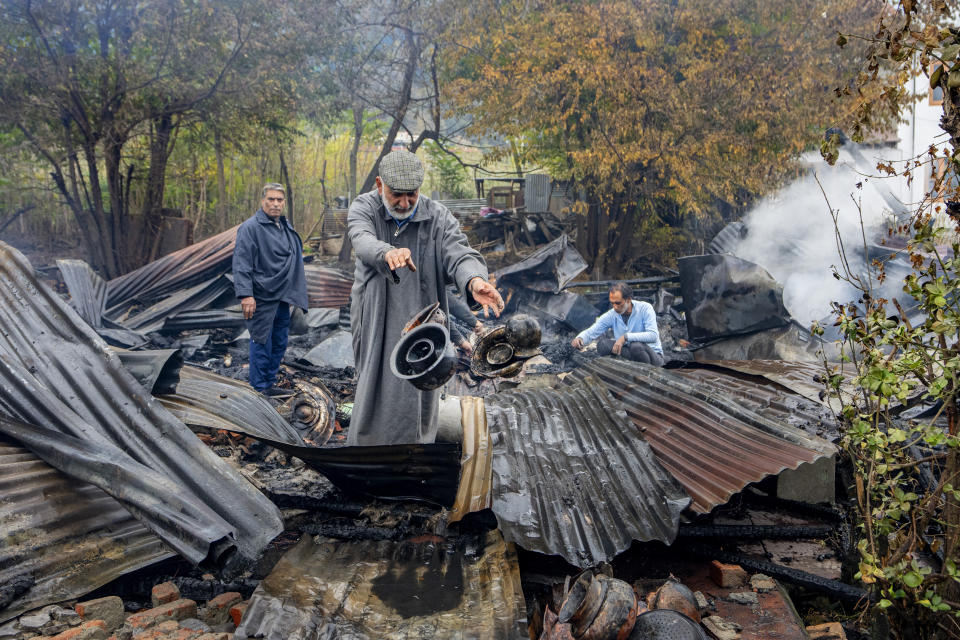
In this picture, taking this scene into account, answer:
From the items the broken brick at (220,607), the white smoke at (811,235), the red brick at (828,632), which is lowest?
the red brick at (828,632)

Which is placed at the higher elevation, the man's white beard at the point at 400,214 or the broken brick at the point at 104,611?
the man's white beard at the point at 400,214

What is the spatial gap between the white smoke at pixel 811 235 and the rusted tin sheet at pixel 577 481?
7.40 metres

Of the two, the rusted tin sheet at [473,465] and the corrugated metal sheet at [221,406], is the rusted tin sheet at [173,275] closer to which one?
the corrugated metal sheet at [221,406]

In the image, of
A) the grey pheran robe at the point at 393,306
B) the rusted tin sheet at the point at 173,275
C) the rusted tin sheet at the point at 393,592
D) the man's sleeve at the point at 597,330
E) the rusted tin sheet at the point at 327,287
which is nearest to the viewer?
the rusted tin sheet at the point at 393,592

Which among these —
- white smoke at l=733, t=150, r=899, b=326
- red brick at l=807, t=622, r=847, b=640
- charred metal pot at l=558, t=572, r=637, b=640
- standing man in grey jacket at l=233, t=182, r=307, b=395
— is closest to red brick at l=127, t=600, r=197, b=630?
charred metal pot at l=558, t=572, r=637, b=640

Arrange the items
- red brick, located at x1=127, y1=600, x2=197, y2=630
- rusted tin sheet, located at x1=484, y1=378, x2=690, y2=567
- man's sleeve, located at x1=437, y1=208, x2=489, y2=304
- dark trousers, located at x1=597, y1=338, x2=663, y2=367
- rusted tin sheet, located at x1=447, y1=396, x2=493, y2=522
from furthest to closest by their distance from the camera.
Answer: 1. dark trousers, located at x1=597, y1=338, x2=663, y2=367
2. man's sleeve, located at x1=437, y1=208, x2=489, y2=304
3. rusted tin sheet, located at x1=447, y1=396, x2=493, y2=522
4. rusted tin sheet, located at x1=484, y1=378, x2=690, y2=567
5. red brick, located at x1=127, y1=600, x2=197, y2=630

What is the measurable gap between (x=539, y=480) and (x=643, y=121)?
1180 centimetres

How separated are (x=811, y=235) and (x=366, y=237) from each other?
11.0 m

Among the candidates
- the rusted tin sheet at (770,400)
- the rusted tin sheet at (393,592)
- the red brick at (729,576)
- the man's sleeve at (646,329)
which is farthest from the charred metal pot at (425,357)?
the man's sleeve at (646,329)

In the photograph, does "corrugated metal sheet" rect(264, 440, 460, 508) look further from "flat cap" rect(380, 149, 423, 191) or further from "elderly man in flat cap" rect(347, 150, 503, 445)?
"flat cap" rect(380, 149, 423, 191)

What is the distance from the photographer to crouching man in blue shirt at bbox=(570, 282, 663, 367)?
691cm

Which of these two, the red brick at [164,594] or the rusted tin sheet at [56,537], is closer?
the rusted tin sheet at [56,537]

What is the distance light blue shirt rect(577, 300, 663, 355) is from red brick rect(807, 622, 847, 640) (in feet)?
13.5

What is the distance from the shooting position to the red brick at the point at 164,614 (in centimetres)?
286
